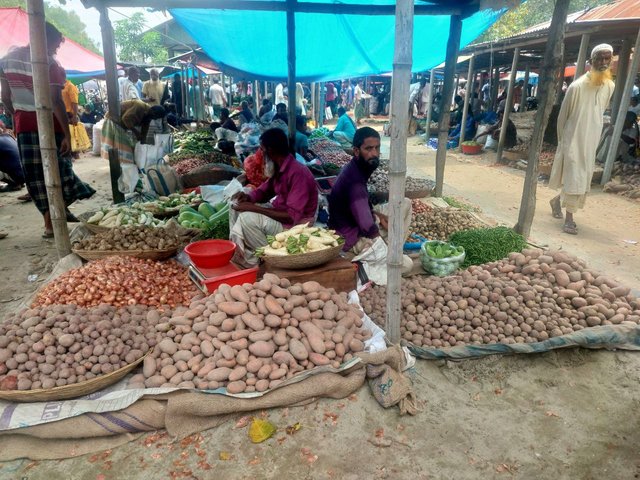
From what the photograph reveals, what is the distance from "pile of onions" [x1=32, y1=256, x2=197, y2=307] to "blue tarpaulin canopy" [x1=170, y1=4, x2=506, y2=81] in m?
3.69

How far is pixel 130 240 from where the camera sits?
13.2 ft

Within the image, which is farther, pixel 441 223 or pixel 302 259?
pixel 441 223

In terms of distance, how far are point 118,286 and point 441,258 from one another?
2.76 m

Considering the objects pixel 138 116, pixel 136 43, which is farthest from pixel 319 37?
pixel 136 43

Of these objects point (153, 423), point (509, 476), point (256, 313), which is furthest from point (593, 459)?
point (153, 423)

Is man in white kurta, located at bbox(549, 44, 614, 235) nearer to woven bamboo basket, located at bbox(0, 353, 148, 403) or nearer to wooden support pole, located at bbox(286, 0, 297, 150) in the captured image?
wooden support pole, located at bbox(286, 0, 297, 150)

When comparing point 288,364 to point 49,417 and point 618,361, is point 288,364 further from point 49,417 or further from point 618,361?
point 618,361

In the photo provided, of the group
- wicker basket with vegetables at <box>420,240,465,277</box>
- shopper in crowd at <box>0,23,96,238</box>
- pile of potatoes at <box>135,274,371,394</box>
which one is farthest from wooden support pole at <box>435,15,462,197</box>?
shopper in crowd at <box>0,23,96,238</box>

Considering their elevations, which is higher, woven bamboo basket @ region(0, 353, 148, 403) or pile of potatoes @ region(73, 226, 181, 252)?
pile of potatoes @ region(73, 226, 181, 252)

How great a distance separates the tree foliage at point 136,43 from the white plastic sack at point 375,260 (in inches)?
1684

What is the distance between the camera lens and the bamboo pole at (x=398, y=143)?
7.22 feet

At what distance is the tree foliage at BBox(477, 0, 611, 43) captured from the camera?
3102 centimetres

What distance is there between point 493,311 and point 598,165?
7.45 meters

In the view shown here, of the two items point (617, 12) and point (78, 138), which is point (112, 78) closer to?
point (78, 138)
